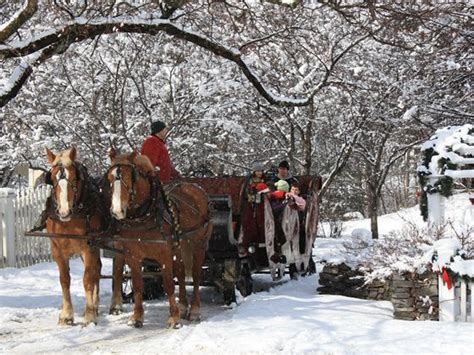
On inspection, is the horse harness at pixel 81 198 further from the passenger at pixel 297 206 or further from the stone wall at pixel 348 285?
the stone wall at pixel 348 285

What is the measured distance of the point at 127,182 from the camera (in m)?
7.15

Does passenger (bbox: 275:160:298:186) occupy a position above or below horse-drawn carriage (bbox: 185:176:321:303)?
above

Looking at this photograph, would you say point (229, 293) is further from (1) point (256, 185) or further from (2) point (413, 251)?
(2) point (413, 251)

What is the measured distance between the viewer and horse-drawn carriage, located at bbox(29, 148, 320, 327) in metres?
7.30

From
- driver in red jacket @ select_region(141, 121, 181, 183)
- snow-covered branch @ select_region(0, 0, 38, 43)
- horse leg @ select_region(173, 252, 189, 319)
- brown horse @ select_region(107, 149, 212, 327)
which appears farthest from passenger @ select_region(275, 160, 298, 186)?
snow-covered branch @ select_region(0, 0, 38, 43)

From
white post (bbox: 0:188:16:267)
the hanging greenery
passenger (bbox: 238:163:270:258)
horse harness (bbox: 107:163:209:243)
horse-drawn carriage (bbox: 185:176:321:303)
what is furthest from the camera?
white post (bbox: 0:188:16:267)

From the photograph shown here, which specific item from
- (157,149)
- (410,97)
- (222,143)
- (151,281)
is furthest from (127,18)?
(222,143)

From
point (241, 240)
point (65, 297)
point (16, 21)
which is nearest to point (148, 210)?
point (65, 297)

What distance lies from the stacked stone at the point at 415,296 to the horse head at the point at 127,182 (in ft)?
10.7

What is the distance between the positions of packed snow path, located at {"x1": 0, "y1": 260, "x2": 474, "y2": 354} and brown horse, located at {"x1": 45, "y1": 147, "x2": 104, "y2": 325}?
39cm

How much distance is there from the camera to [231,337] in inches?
257

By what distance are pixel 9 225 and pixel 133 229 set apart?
6406mm

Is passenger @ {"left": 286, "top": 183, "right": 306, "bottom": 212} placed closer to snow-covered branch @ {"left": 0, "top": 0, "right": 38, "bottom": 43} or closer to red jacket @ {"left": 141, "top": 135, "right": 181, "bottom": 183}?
red jacket @ {"left": 141, "top": 135, "right": 181, "bottom": 183}

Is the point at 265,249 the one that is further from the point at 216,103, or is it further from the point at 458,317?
the point at 216,103
